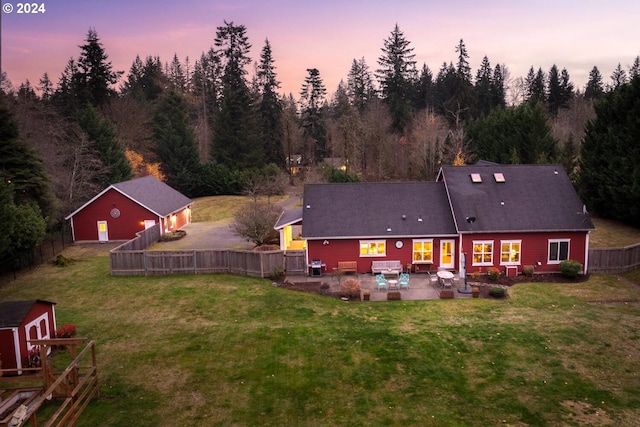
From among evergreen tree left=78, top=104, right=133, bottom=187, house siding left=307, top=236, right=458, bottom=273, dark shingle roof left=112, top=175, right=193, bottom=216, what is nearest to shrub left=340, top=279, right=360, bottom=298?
house siding left=307, top=236, right=458, bottom=273

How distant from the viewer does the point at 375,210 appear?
28172 mm

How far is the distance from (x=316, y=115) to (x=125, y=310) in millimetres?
57054

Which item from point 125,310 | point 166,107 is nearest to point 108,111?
point 166,107

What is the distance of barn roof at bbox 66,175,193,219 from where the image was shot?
37.1 meters

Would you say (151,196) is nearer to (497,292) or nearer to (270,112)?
(497,292)

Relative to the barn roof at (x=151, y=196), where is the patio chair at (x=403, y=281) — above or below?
below

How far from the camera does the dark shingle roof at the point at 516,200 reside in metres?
26.5

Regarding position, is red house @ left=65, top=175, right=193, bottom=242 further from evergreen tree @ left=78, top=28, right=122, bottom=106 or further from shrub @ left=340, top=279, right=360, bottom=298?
evergreen tree @ left=78, top=28, right=122, bottom=106

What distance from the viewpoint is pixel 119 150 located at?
50.9 m

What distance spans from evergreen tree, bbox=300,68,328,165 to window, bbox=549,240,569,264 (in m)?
49.1

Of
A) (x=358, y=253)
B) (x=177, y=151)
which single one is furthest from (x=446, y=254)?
(x=177, y=151)

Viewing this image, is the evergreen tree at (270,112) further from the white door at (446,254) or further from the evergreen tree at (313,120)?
the white door at (446,254)

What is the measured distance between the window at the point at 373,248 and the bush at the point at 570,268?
391 inches

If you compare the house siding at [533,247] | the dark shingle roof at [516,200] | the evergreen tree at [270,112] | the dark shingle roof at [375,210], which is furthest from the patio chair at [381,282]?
the evergreen tree at [270,112]
